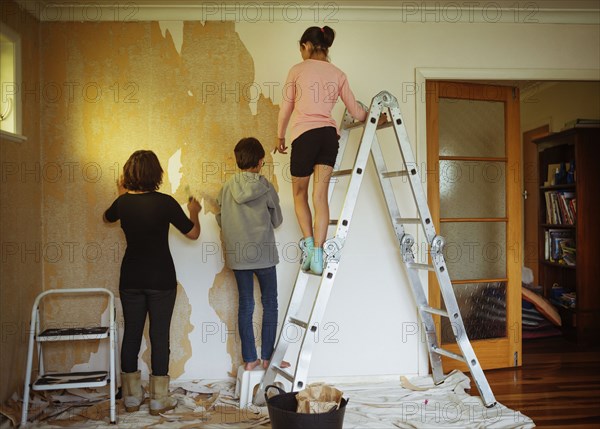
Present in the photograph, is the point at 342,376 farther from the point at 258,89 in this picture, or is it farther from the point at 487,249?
the point at 258,89

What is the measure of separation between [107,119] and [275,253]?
1296 mm

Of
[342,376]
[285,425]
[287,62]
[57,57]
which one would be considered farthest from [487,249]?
[57,57]

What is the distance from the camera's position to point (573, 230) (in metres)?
5.34

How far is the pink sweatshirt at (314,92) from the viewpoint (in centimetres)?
288

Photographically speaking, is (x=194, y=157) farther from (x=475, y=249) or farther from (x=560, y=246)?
(x=560, y=246)

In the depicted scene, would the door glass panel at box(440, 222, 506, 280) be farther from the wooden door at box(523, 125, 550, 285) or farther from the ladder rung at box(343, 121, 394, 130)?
Answer: the wooden door at box(523, 125, 550, 285)

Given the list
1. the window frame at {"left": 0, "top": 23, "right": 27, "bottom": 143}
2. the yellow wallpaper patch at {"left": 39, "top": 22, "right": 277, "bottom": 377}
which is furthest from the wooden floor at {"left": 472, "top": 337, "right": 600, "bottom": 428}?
the window frame at {"left": 0, "top": 23, "right": 27, "bottom": 143}

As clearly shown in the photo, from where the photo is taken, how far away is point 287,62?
3.59m

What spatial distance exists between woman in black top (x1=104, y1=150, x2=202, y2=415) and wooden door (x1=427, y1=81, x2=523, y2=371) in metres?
1.76

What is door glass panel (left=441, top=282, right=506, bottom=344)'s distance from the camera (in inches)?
155

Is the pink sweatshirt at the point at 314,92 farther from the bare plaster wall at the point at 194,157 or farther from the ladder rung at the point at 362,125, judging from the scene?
the bare plaster wall at the point at 194,157

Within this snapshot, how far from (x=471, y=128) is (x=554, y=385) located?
1700 millimetres

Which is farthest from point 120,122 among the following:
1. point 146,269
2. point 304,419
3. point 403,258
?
point 304,419

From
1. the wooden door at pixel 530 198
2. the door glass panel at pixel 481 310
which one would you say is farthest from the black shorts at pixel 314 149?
the wooden door at pixel 530 198
